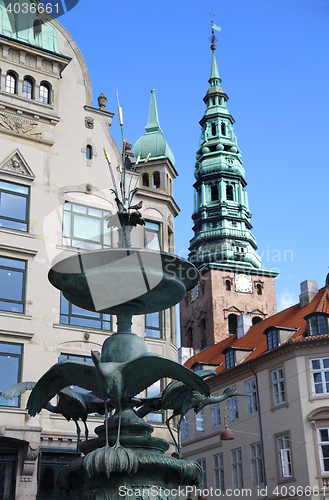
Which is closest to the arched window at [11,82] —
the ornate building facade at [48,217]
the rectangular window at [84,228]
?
the ornate building facade at [48,217]

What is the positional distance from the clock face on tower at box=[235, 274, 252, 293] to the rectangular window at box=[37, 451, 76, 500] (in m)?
55.1

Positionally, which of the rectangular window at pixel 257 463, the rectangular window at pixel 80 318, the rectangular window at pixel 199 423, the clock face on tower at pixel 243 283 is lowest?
the rectangular window at pixel 257 463

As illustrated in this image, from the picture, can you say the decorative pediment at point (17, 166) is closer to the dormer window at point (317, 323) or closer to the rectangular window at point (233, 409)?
the dormer window at point (317, 323)

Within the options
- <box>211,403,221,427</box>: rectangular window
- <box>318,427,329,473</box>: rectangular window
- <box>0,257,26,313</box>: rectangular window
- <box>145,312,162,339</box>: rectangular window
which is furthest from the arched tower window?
<box>0,257,26,313</box>: rectangular window

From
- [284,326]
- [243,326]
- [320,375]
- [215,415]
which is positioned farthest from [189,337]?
[320,375]

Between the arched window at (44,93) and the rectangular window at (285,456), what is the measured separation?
20.2m

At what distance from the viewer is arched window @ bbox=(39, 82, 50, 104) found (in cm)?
2355

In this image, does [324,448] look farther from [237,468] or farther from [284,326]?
[284,326]

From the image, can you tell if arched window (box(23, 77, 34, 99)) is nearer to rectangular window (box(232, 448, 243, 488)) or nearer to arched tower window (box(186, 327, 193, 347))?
rectangular window (box(232, 448, 243, 488))

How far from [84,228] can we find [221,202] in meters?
53.3

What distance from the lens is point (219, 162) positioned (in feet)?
247

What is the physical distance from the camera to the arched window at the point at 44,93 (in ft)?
77.3

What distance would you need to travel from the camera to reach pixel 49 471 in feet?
63.0

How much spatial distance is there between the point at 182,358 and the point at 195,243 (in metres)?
22.1
